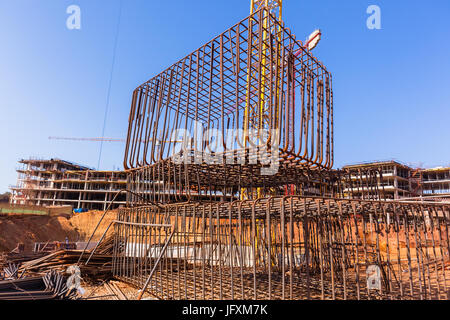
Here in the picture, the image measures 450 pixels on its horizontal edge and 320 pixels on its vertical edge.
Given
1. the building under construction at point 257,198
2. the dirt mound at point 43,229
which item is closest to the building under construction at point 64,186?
the dirt mound at point 43,229

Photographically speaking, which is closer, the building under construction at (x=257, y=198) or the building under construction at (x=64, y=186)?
the building under construction at (x=257, y=198)

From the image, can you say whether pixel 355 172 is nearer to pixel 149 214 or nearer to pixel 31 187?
pixel 149 214

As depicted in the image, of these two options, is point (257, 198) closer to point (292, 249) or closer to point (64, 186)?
point (292, 249)

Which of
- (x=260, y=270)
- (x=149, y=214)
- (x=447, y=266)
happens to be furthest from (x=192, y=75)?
(x=447, y=266)

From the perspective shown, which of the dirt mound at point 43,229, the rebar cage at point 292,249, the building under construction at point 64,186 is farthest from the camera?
the building under construction at point 64,186

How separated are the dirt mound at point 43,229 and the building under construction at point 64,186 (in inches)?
1226

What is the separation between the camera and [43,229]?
2933 centimetres

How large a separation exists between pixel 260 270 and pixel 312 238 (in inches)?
76.7

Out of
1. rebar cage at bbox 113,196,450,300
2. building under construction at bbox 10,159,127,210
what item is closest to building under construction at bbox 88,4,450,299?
rebar cage at bbox 113,196,450,300

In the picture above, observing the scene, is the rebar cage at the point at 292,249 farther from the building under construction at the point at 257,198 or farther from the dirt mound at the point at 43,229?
the dirt mound at the point at 43,229

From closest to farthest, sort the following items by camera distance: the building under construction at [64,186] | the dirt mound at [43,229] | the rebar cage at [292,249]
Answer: the rebar cage at [292,249] → the dirt mound at [43,229] → the building under construction at [64,186]

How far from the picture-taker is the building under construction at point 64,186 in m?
67.8

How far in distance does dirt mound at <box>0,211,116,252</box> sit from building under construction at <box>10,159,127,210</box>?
31.1 m

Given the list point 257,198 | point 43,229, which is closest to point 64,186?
point 43,229
